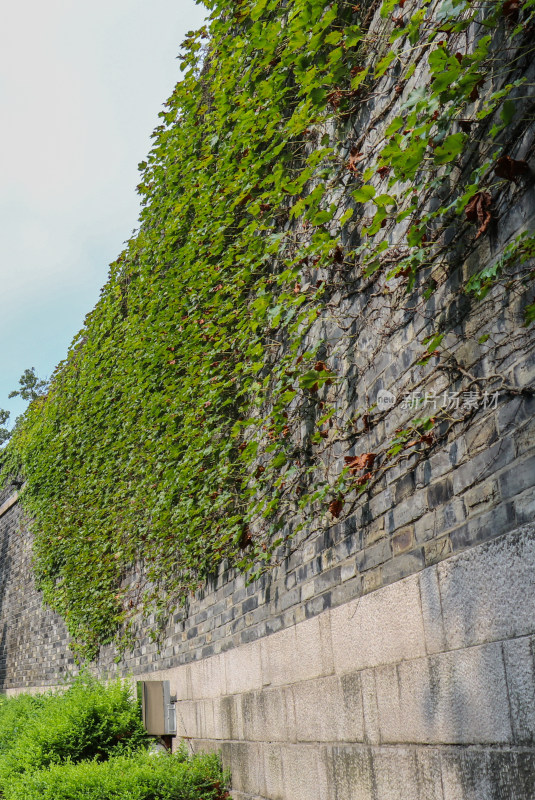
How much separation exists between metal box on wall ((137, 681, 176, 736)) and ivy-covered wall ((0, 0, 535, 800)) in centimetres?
32

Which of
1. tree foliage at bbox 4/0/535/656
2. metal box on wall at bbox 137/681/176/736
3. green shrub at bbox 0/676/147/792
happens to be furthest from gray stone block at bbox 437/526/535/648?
metal box on wall at bbox 137/681/176/736

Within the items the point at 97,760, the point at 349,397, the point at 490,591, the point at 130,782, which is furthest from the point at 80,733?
the point at 490,591

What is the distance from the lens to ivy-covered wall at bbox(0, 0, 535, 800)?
2736 millimetres

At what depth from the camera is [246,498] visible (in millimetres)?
6012

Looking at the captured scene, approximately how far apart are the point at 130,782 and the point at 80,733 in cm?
184

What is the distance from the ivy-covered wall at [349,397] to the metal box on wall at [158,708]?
1.06 ft

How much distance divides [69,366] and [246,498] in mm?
7740

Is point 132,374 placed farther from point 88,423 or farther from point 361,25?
point 361,25

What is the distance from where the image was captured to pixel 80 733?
24.2 ft

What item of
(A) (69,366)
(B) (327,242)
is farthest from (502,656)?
(A) (69,366)

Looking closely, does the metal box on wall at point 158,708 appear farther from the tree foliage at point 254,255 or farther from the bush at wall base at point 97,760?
the tree foliage at point 254,255

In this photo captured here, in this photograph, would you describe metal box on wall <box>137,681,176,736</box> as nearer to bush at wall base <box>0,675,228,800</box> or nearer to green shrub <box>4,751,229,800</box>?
bush at wall base <box>0,675,228,800</box>

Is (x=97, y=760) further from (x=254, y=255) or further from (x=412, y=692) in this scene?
(x=412, y=692)

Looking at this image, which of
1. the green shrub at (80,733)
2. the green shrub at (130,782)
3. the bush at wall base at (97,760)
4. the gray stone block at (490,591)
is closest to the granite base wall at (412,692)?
the gray stone block at (490,591)
